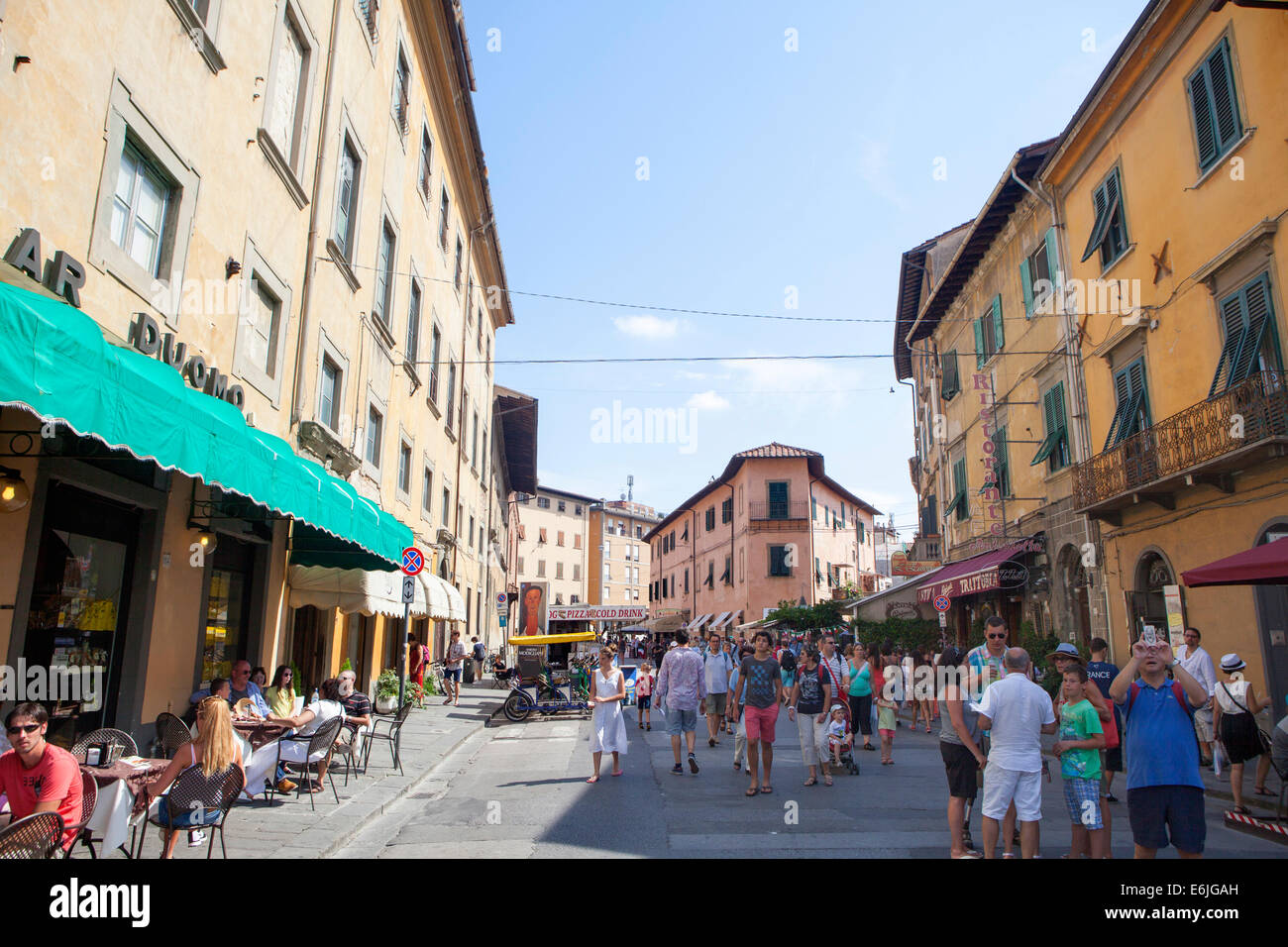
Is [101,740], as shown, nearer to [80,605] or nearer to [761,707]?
[80,605]

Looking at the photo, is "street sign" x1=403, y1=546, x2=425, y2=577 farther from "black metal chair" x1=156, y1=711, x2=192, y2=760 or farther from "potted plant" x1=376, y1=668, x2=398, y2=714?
"black metal chair" x1=156, y1=711, x2=192, y2=760

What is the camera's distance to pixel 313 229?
42.9 feet

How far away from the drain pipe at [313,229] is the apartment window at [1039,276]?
14908mm

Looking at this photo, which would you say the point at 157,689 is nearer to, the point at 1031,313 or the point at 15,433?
the point at 15,433

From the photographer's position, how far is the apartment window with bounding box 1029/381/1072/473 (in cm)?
1812

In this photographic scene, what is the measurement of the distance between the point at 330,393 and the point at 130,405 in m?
9.13

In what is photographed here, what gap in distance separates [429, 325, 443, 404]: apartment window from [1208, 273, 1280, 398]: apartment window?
16.8 meters

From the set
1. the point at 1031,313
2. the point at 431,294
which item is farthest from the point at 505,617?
the point at 1031,313

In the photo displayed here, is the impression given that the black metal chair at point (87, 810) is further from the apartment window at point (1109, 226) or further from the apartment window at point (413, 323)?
the apartment window at point (1109, 226)

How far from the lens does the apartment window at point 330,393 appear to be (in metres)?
14.1

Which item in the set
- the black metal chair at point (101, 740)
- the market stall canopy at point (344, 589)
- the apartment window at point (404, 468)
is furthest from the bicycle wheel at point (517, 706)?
the black metal chair at point (101, 740)

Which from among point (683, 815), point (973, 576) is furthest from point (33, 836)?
point (973, 576)
